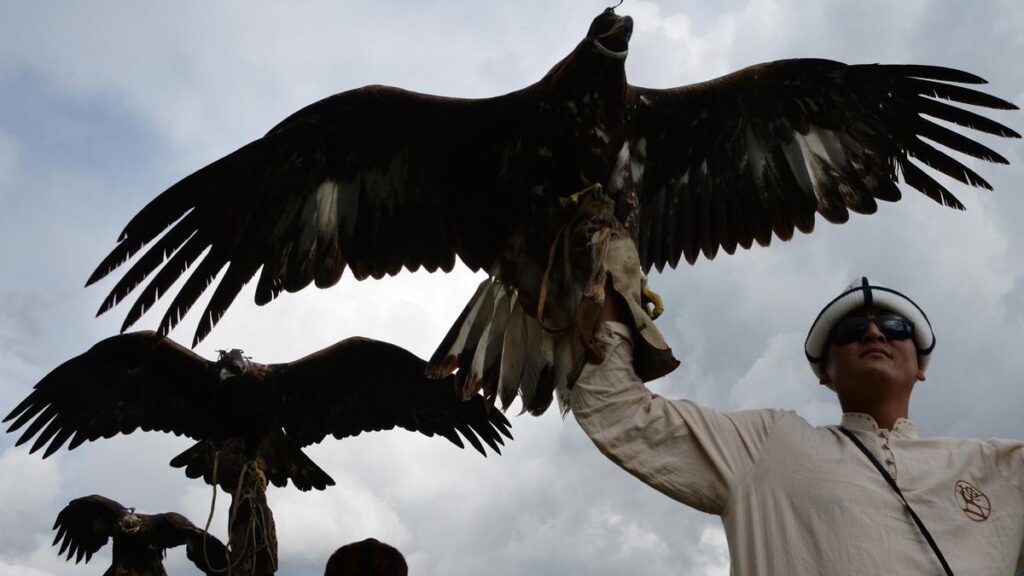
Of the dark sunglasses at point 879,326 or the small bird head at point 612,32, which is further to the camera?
the small bird head at point 612,32

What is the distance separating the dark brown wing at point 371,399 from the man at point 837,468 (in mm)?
5006

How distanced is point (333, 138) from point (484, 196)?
0.82 meters

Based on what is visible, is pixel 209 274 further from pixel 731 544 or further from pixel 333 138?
pixel 731 544

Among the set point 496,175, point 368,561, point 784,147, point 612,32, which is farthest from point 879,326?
point 784,147

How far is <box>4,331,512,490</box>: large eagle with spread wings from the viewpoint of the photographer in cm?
719

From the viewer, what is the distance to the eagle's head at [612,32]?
372 cm

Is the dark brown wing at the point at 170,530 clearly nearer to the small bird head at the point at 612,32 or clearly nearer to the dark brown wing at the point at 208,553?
the dark brown wing at the point at 208,553

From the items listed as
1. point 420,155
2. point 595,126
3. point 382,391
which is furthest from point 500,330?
point 382,391

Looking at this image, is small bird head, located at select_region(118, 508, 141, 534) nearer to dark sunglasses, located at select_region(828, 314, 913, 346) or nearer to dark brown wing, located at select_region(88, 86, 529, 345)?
dark brown wing, located at select_region(88, 86, 529, 345)

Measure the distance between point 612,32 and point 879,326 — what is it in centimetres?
184

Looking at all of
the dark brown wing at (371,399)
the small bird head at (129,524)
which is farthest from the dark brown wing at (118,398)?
the small bird head at (129,524)

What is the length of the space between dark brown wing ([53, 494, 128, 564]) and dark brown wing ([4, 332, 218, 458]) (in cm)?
62

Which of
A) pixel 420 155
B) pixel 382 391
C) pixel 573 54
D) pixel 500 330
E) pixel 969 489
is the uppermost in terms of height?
pixel 382 391

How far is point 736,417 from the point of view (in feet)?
7.29
